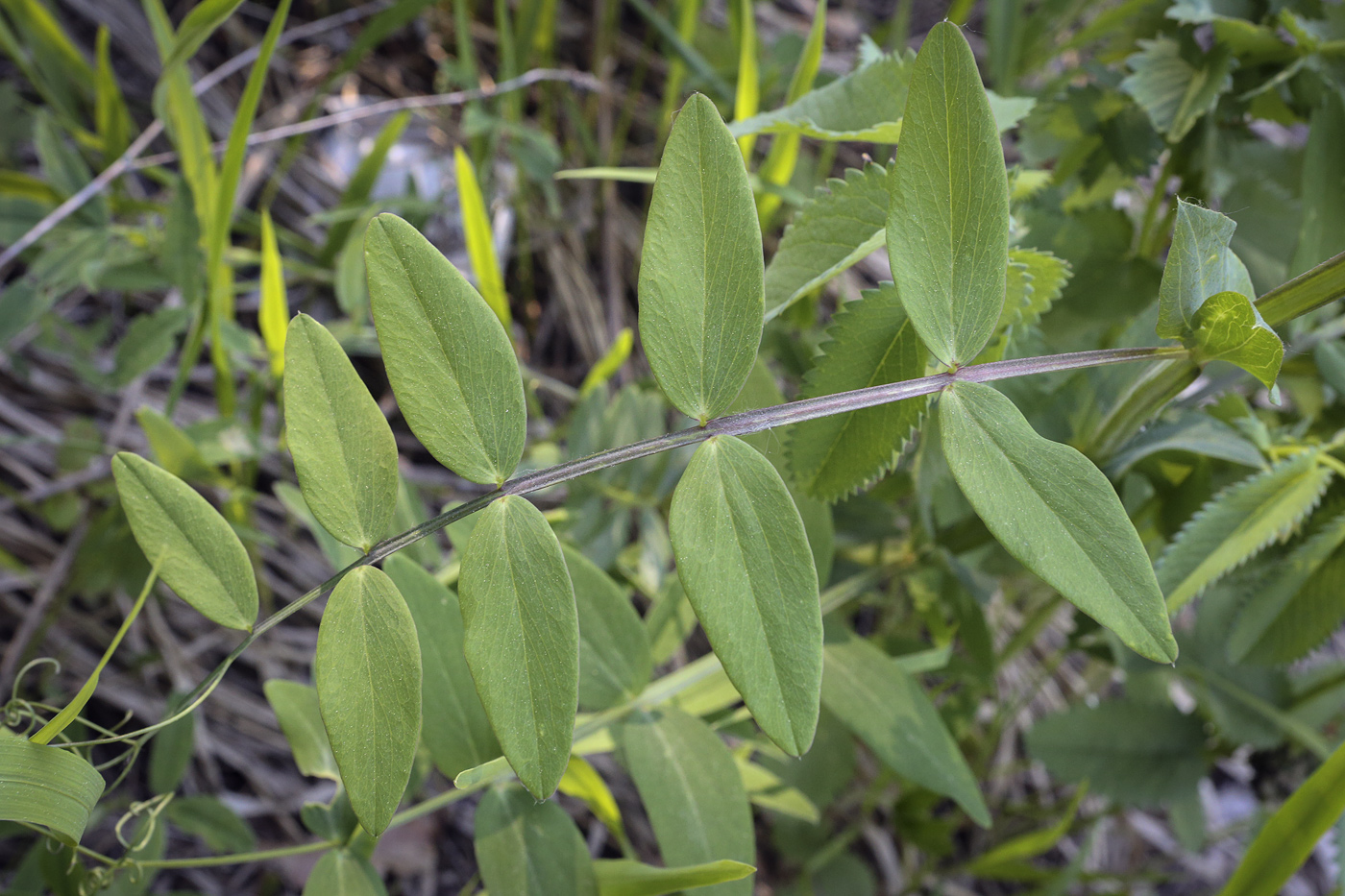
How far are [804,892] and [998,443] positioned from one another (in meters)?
0.87

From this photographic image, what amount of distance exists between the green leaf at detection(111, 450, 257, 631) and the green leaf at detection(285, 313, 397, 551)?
0.21ft

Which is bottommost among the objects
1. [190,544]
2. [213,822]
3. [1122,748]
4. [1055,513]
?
[213,822]

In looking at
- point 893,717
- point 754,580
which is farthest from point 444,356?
point 893,717

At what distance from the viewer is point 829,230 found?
516mm

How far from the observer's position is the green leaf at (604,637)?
636 millimetres

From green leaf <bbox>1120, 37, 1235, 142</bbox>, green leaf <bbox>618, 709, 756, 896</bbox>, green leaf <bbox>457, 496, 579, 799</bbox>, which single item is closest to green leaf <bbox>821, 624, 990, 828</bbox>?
green leaf <bbox>618, 709, 756, 896</bbox>

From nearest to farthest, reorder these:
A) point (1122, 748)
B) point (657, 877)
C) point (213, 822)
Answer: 1. point (657, 877)
2. point (213, 822)
3. point (1122, 748)

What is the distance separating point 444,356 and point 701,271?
134 millimetres

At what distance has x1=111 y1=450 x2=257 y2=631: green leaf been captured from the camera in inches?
17.7

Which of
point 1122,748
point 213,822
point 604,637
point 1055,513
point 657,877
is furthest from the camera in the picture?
point 1122,748

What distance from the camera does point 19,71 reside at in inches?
48.8

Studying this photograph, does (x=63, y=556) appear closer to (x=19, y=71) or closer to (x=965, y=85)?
(x=19, y=71)

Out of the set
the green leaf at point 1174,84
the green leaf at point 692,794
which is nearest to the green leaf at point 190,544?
the green leaf at point 692,794

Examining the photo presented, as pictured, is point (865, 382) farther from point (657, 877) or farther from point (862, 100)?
point (657, 877)
